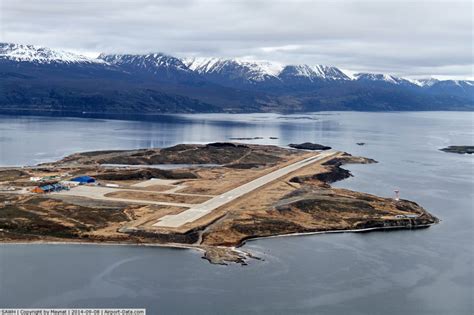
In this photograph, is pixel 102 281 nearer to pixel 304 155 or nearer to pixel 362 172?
pixel 362 172

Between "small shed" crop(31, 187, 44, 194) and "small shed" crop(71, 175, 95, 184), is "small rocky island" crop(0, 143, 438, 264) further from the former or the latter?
"small shed" crop(31, 187, 44, 194)

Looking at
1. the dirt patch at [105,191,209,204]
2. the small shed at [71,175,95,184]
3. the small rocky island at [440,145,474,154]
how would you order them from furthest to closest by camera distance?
the small rocky island at [440,145,474,154], the small shed at [71,175,95,184], the dirt patch at [105,191,209,204]

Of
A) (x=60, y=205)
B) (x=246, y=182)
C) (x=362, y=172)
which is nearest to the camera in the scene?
(x=60, y=205)

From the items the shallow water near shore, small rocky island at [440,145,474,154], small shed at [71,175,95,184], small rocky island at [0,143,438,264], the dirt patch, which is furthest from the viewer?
small rocky island at [440,145,474,154]

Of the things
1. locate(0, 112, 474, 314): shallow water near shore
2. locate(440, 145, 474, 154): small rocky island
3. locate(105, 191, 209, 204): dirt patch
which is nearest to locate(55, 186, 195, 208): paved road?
locate(105, 191, 209, 204): dirt patch

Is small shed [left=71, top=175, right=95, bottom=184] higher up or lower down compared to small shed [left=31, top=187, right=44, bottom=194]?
higher up

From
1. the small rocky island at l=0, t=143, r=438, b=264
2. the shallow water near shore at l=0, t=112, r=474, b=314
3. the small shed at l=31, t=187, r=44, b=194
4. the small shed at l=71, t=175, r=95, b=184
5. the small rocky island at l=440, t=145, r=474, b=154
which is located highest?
the small rocky island at l=440, t=145, r=474, b=154

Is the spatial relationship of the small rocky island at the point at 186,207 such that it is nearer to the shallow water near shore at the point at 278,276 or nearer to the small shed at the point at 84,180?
the small shed at the point at 84,180

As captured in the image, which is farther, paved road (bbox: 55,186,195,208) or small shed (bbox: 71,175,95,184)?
small shed (bbox: 71,175,95,184)

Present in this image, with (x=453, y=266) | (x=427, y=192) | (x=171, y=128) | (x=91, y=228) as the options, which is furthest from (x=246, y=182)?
(x=171, y=128)
